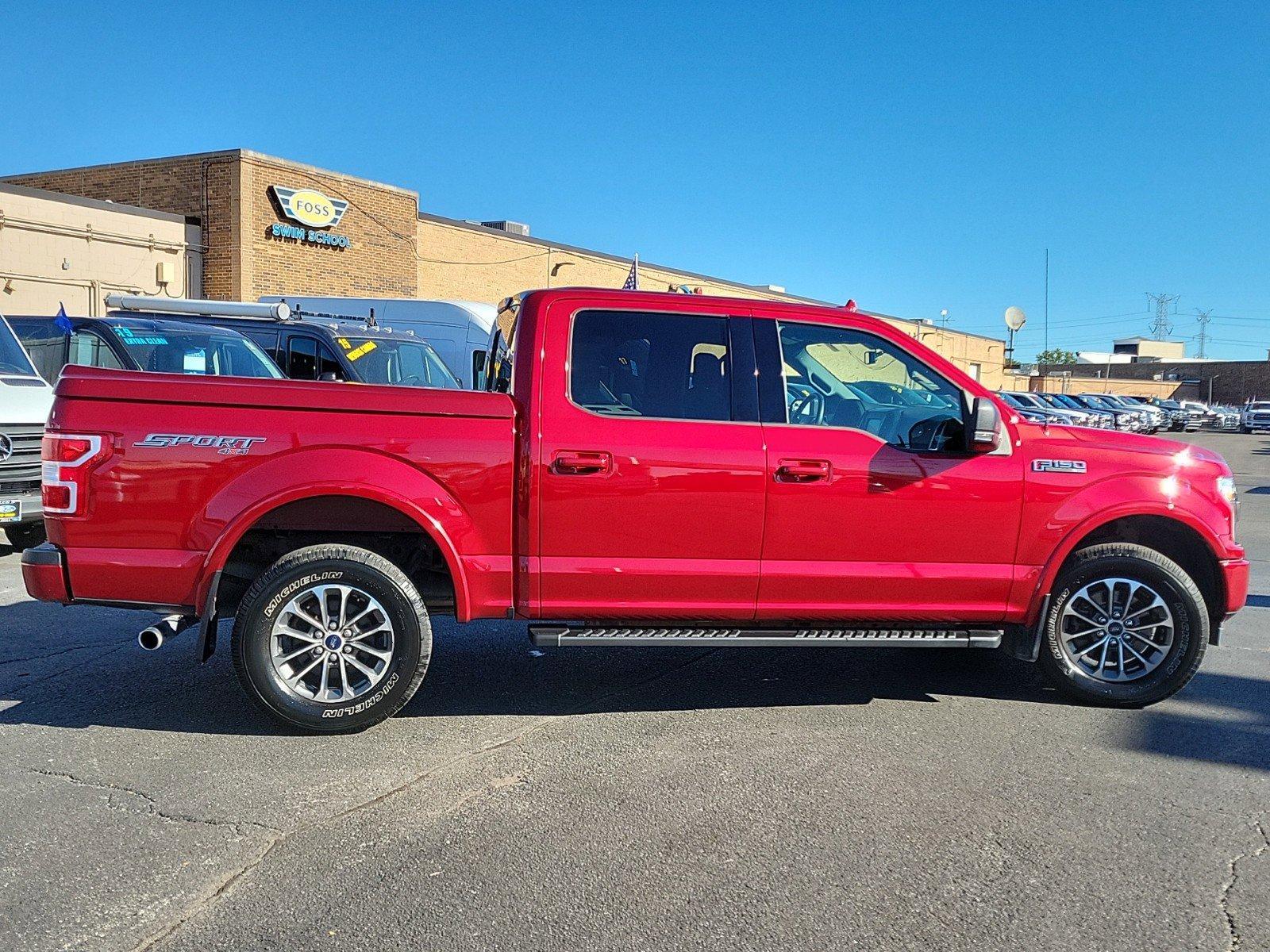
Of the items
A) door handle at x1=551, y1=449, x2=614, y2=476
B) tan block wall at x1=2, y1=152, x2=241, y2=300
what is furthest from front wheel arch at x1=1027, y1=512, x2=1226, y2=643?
tan block wall at x1=2, y1=152, x2=241, y2=300

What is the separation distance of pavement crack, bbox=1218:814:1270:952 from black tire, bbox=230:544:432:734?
124 inches

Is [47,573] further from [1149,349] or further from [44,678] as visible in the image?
[1149,349]

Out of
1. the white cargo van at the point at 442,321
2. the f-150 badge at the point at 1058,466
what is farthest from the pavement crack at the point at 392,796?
the white cargo van at the point at 442,321

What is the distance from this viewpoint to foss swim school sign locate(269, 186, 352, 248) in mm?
23781

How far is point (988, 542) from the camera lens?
5.20 metres

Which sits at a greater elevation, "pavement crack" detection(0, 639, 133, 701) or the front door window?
the front door window

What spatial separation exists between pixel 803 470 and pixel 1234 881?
7.57ft

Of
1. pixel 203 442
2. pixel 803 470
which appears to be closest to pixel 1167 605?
pixel 803 470

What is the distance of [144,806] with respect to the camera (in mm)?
3982

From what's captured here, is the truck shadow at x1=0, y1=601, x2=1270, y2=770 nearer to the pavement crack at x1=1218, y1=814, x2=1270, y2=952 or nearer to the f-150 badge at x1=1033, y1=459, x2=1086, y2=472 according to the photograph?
the pavement crack at x1=1218, y1=814, x2=1270, y2=952

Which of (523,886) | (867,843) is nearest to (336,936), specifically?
(523,886)

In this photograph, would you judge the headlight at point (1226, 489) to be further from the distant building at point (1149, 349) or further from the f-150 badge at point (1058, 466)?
the distant building at point (1149, 349)

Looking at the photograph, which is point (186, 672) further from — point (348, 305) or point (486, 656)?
point (348, 305)

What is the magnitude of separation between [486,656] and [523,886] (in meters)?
2.95
